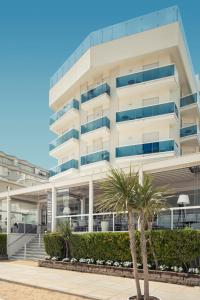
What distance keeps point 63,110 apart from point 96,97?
6245 millimetres

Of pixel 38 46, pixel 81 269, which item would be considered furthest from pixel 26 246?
pixel 38 46

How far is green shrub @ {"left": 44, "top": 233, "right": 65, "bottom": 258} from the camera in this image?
67.6 ft

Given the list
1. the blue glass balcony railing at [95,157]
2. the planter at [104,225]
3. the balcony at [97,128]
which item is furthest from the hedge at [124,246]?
the balcony at [97,128]

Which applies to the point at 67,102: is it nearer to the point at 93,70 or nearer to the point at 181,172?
the point at 93,70

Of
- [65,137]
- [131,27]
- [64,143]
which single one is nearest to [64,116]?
→ [65,137]

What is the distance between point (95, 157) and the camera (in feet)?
123

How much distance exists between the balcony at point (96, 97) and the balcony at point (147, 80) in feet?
5.52

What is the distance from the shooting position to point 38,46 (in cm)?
1989

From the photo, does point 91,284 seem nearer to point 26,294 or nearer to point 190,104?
point 26,294

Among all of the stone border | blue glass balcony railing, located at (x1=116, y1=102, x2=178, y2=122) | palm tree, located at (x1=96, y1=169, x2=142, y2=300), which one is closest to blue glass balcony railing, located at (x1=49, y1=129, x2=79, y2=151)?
blue glass balcony railing, located at (x1=116, y1=102, x2=178, y2=122)

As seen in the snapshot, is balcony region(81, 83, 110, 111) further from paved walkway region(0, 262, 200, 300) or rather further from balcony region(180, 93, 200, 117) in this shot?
paved walkway region(0, 262, 200, 300)

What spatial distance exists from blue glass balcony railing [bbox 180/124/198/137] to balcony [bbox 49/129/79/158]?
11559 mm

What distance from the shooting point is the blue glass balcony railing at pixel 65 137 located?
134ft

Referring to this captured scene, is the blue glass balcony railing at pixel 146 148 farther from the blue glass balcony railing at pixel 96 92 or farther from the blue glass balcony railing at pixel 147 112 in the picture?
the blue glass balcony railing at pixel 96 92
